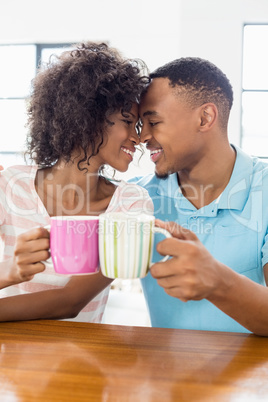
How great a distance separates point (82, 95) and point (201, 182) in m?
0.46

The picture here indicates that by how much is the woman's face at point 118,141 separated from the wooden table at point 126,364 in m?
0.58

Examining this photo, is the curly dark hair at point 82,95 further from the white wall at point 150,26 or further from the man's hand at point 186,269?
the white wall at point 150,26

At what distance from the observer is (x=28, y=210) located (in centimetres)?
120

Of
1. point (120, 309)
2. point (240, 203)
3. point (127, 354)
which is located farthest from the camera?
point (120, 309)

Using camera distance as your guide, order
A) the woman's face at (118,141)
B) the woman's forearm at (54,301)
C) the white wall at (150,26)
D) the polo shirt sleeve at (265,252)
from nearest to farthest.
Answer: the woman's forearm at (54,301) → the polo shirt sleeve at (265,252) → the woman's face at (118,141) → the white wall at (150,26)

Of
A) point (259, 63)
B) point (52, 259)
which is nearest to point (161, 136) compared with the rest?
point (52, 259)

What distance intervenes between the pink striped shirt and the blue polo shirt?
0.45 feet

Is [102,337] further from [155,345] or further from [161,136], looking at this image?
[161,136]

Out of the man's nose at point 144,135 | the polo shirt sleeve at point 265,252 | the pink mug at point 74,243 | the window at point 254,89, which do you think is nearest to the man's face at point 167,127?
the man's nose at point 144,135

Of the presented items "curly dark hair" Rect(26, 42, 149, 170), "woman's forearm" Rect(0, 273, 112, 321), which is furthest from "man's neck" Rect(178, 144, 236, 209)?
"woman's forearm" Rect(0, 273, 112, 321)

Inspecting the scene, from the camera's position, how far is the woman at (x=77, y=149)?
1191mm

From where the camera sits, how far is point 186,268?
664mm

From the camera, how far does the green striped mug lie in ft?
2.20

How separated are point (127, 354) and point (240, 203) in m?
0.68
